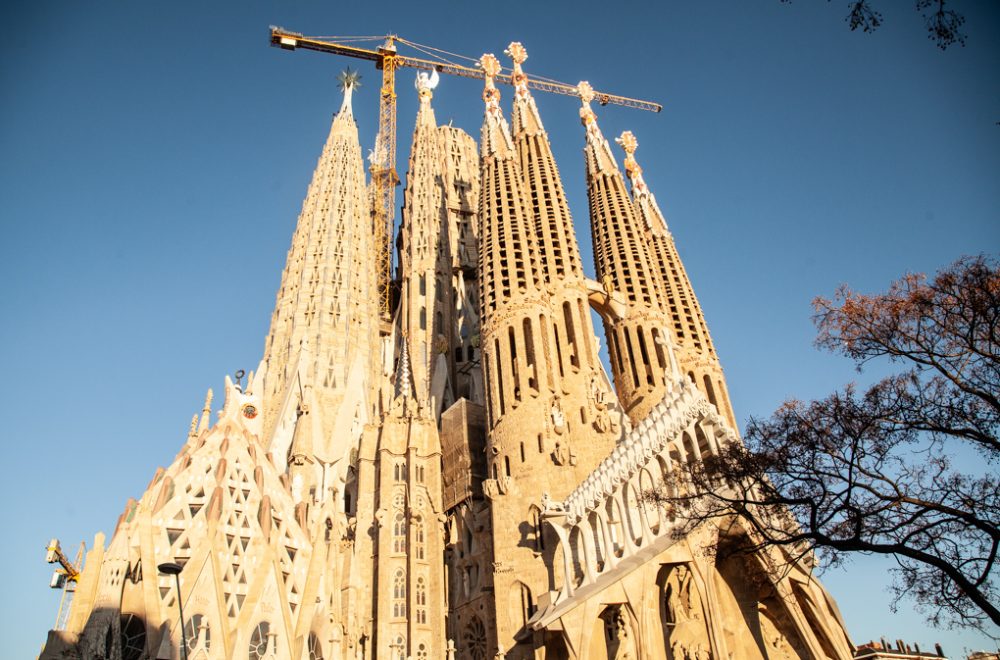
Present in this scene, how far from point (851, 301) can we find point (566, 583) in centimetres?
1467

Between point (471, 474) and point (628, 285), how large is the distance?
13.6 meters

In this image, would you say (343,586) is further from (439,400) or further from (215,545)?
(439,400)

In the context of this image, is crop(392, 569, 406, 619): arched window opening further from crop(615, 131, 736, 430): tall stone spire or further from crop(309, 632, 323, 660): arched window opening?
crop(615, 131, 736, 430): tall stone spire

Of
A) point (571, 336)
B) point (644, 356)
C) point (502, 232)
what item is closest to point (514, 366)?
point (571, 336)

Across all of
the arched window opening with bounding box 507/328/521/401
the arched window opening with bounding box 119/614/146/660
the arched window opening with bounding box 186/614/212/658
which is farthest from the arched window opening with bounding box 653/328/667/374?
the arched window opening with bounding box 119/614/146/660

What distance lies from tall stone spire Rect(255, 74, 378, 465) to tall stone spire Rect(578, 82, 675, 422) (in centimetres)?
1387

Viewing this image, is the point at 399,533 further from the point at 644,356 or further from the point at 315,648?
the point at 644,356

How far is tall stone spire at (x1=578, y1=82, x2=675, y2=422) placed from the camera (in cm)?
3550

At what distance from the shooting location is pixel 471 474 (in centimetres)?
3195

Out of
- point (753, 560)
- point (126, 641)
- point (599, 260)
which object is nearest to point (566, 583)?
point (753, 560)

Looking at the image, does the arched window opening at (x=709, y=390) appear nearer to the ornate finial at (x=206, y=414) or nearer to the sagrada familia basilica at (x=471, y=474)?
the sagrada familia basilica at (x=471, y=474)

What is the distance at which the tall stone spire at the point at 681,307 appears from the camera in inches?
1396

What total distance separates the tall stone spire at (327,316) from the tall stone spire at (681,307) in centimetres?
1692

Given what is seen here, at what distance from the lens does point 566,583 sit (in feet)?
76.9
